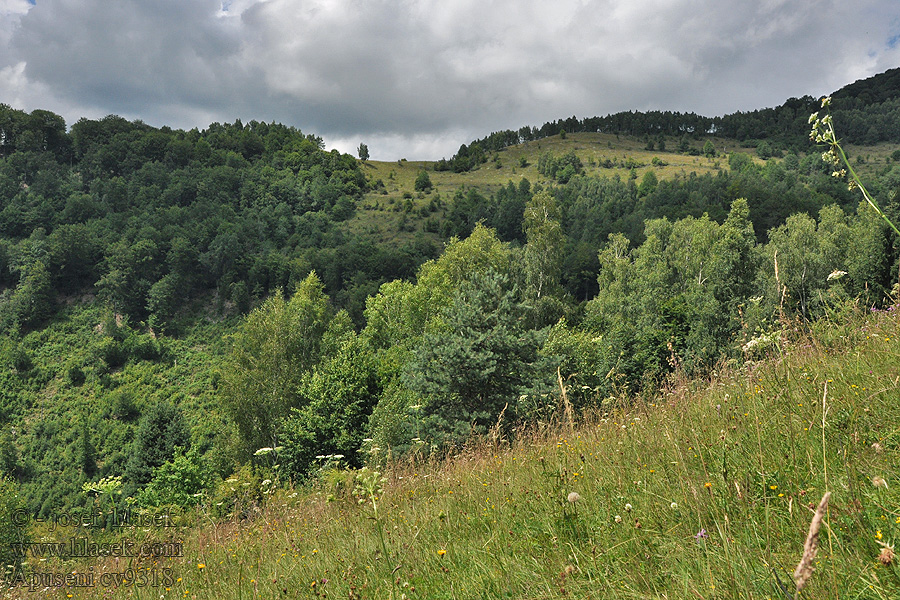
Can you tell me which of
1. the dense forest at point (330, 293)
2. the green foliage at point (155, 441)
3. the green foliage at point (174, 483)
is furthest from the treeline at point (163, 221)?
the green foliage at point (174, 483)

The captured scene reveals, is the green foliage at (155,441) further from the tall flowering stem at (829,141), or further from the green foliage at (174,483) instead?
the tall flowering stem at (829,141)

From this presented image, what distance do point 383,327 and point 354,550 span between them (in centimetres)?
3347

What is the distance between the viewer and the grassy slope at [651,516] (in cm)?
190

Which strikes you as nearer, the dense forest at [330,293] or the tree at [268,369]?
the dense forest at [330,293]

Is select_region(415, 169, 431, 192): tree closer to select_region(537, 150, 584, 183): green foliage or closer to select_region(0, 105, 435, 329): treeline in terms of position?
select_region(0, 105, 435, 329): treeline

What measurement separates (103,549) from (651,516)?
614 centimetres

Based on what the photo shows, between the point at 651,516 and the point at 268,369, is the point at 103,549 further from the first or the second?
the point at 268,369

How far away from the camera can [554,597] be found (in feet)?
6.86

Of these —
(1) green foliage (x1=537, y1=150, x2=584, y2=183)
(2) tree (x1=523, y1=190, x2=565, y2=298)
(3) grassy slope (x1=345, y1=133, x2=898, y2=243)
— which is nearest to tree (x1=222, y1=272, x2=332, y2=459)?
(2) tree (x1=523, y1=190, x2=565, y2=298)

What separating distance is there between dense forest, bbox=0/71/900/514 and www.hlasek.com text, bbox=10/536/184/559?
1.19 metres

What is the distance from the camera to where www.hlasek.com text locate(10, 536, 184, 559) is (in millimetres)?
4789

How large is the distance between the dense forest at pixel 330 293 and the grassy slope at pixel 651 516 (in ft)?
2.61

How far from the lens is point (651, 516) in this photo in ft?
8.57

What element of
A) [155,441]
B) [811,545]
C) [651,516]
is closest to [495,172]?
[155,441]
